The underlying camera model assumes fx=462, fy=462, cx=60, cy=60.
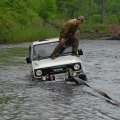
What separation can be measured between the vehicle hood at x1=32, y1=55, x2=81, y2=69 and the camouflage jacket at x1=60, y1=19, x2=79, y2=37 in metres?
0.83

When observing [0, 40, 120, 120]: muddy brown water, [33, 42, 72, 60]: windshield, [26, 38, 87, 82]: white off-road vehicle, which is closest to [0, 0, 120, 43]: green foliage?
[33, 42, 72, 60]: windshield

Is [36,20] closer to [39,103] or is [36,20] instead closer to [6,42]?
[6,42]

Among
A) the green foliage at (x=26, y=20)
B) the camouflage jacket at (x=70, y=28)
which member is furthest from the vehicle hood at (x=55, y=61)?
the green foliage at (x=26, y=20)

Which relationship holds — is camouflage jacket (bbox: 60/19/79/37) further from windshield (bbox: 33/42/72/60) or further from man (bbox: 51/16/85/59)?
windshield (bbox: 33/42/72/60)

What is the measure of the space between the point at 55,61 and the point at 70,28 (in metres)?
1.33

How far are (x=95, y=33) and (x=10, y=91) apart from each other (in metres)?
64.2

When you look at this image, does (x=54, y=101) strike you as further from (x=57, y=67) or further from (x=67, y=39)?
(x=67, y=39)

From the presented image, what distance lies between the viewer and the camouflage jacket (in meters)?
16.4

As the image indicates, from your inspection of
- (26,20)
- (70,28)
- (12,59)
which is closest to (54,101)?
(70,28)

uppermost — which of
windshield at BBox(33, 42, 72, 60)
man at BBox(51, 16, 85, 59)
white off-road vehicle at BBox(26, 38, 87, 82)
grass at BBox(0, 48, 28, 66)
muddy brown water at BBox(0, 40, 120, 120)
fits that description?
man at BBox(51, 16, 85, 59)

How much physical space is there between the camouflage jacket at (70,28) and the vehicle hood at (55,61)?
0.83 meters

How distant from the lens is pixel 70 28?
16.6 meters

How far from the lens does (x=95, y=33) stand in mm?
78000

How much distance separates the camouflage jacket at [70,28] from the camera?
53.7ft
